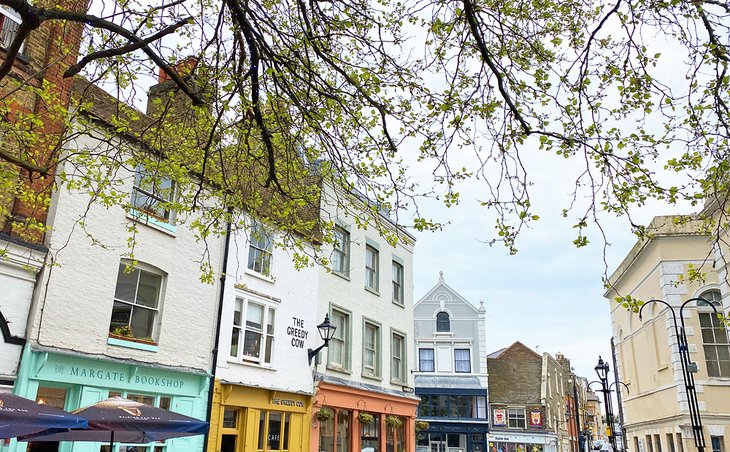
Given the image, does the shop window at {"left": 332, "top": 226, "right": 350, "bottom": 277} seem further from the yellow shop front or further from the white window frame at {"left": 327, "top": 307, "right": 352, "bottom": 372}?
the yellow shop front

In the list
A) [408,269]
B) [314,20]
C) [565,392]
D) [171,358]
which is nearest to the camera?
[314,20]

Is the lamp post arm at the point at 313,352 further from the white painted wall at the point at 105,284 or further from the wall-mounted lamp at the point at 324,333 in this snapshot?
the white painted wall at the point at 105,284

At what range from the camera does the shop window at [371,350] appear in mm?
21625

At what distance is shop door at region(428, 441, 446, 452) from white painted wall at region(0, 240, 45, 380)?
130 feet

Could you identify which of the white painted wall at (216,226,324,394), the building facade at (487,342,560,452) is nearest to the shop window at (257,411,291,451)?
the white painted wall at (216,226,324,394)

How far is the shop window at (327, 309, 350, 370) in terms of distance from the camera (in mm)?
19969

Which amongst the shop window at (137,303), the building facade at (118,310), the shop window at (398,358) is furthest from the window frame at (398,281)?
the shop window at (137,303)

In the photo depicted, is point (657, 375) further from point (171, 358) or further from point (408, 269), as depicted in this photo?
point (171, 358)

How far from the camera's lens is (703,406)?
2023cm

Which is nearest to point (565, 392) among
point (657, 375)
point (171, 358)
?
point (657, 375)

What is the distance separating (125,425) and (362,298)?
12.9m

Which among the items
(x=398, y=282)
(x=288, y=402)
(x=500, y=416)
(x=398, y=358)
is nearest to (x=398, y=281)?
(x=398, y=282)

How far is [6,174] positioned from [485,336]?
4239 centimetres

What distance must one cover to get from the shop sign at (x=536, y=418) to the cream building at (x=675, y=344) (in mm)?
22600
